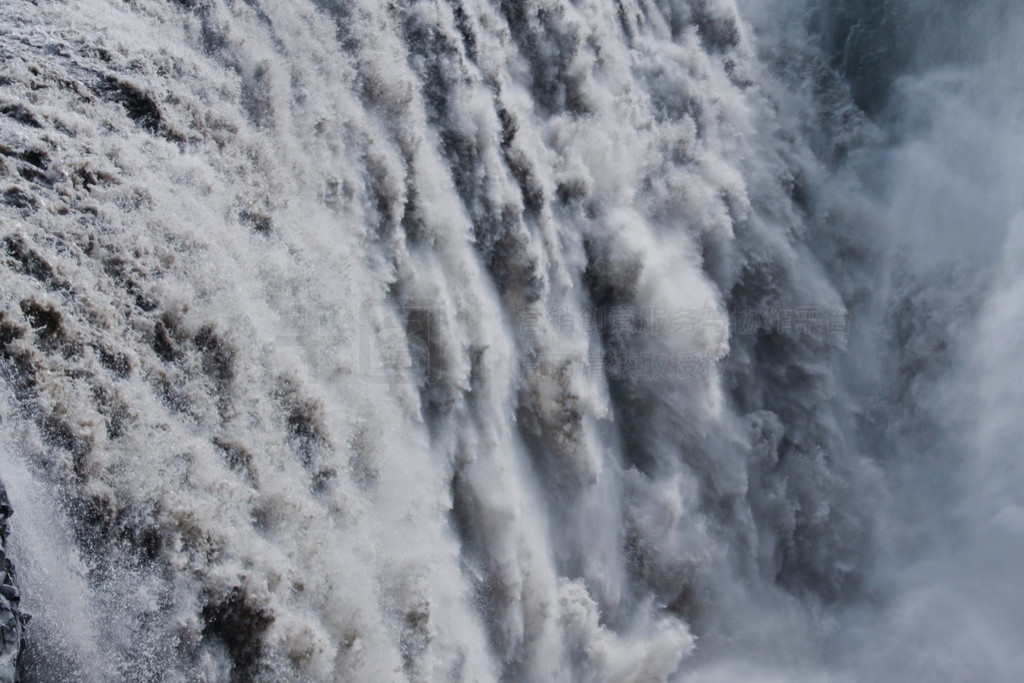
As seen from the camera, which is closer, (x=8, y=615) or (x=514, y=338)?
(x=8, y=615)

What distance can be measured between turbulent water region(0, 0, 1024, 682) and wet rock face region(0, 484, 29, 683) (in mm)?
79

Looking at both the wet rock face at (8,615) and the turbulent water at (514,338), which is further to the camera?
the turbulent water at (514,338)

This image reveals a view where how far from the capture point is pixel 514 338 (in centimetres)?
644

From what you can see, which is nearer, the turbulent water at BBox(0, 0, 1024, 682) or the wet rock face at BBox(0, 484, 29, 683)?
the wet rock face at BBox(0, 484, 29, 683)

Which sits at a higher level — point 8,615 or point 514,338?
point 514,338

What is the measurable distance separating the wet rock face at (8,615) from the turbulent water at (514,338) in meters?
0.08

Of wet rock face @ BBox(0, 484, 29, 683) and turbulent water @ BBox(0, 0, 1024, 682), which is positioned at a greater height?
turbulent water @ BBox(0, 0, 1024, 682)

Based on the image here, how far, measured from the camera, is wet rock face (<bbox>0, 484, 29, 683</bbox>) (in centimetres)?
301

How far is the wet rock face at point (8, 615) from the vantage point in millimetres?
3010

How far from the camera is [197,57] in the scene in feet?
17.5

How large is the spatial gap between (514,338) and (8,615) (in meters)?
4.03

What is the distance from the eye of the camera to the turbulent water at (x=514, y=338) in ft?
12.8

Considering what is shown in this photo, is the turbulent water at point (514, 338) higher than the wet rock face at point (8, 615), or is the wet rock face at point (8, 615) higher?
the turbulent water at point (514, 338)

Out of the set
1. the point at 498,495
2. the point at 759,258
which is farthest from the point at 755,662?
the point at 759,258
